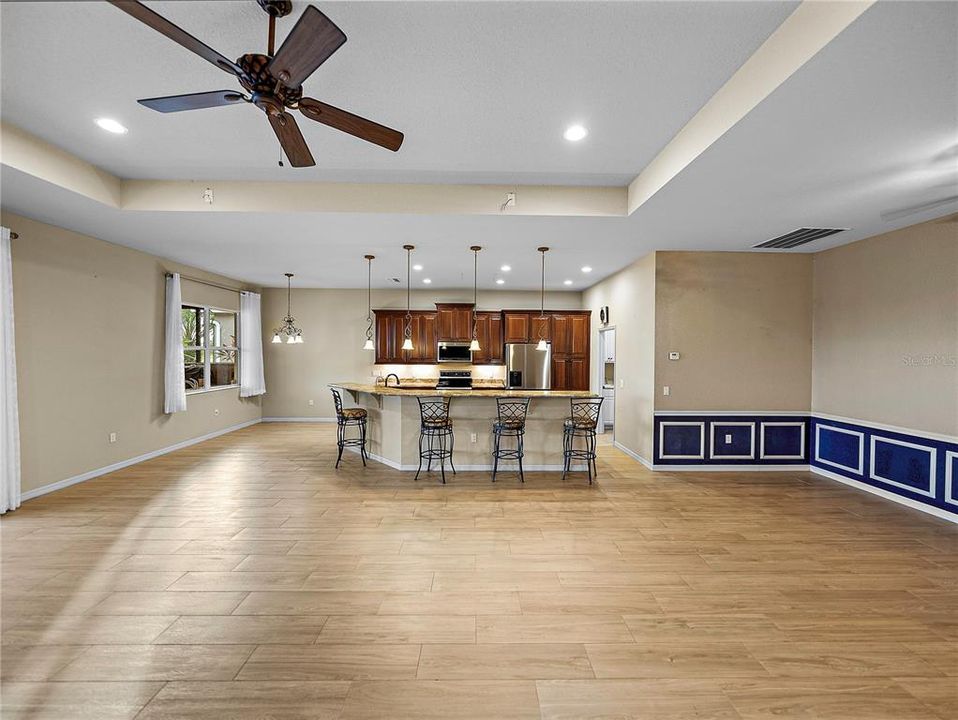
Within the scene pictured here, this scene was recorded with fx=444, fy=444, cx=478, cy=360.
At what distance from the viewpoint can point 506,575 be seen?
3002 mm

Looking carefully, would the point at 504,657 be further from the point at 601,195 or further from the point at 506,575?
the point at 601,195

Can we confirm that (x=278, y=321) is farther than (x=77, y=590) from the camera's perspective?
Yes

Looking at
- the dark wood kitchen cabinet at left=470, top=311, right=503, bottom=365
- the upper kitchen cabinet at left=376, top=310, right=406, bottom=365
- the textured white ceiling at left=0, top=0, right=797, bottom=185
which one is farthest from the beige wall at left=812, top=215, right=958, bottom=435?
the upper kitchen cabinet at left=376, top=310, right=406, bottom=365

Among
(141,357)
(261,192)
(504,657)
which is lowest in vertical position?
(504,657)

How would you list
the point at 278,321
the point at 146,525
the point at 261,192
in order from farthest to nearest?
1. the point at 278,321
2. the point at 261,192
3. the point at 146,525

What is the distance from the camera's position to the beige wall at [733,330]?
18.7ft

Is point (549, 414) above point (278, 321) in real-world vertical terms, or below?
below

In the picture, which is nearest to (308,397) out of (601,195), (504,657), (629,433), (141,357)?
(141,357)

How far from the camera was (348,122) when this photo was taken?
2236 millimetres

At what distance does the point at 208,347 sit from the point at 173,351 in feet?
4.02

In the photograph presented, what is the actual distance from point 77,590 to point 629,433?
240 inches

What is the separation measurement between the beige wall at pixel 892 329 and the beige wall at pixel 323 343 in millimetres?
4640

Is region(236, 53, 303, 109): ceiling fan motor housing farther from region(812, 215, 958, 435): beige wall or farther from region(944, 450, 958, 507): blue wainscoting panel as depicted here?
region(944, 450, 958, 507): blue wainscoting panel

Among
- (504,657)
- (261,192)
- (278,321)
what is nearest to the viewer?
(504,657)
